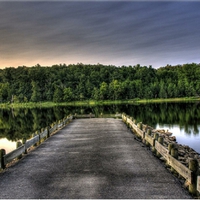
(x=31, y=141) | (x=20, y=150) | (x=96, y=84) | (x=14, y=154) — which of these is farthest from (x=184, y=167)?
(x=96, y=84)

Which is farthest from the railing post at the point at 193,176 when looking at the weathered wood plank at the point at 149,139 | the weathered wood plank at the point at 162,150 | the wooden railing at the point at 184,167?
the weathered wood plank at the point at 149,139

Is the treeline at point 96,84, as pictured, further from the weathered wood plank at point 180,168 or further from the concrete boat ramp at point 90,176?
the weathered wood plank at point 180,168

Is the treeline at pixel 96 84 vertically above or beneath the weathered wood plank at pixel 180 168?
above

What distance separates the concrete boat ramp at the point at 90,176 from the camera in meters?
8.16

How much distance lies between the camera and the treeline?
139 metres

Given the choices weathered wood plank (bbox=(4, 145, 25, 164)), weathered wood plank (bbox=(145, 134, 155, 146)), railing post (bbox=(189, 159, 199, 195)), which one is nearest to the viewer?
railing post (bbox=(189, 159, 199, 195))

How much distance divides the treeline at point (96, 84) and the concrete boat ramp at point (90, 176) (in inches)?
4898

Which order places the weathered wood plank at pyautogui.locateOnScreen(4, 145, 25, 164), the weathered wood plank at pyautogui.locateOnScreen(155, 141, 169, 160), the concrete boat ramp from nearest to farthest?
1. the concrete boat ramp
2. the weathered wood plank at pyautogui.locateOnScreen(155, 141, 169, 160)
3. the weathered wood plank at pyautogui.locateOnScreen(4, 145, 25, 164)

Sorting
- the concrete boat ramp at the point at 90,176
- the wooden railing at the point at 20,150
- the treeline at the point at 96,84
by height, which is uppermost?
the treeline at the point at 96,84

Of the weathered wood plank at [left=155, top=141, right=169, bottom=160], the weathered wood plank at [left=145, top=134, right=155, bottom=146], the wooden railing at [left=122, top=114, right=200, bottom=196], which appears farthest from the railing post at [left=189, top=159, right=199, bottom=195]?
the weathered wood plank at [left=145, top=134, right=155, bottom=146]

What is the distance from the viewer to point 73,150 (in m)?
14.9

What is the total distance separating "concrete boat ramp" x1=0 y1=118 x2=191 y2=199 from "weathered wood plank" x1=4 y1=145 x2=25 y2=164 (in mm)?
323

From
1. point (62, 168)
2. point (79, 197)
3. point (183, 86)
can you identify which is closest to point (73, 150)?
point (62, 168)

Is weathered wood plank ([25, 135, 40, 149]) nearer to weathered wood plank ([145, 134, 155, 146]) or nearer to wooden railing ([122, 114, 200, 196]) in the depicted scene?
weathered wood plank ([145, 134, 155, 146])
